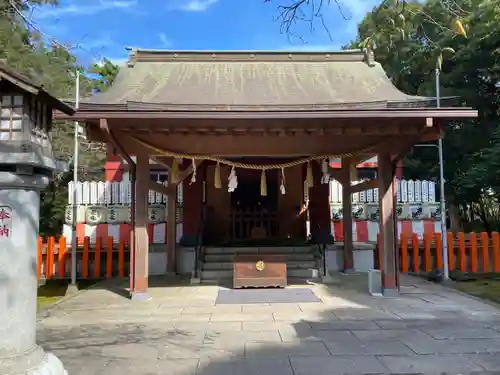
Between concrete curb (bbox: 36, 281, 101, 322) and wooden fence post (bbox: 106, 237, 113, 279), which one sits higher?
wooden fence post (bbox: 106, 237, 113, 279)

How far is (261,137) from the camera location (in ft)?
26.3

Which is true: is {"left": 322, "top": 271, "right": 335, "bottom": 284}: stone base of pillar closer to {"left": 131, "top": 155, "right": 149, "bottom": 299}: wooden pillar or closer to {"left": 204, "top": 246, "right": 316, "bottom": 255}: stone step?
{"left": 204, "top": 246, "right": 316, "bottom": 255}: stone step

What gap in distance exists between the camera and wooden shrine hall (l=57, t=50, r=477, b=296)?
6.92m

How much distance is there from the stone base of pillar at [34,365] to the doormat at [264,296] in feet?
12.9

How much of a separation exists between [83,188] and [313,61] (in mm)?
8020

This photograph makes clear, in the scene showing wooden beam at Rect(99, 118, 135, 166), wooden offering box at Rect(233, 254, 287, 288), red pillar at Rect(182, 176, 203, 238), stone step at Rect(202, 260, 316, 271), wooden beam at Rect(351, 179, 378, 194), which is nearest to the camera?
wooden beam at Rect(99, 118, 135, 166)

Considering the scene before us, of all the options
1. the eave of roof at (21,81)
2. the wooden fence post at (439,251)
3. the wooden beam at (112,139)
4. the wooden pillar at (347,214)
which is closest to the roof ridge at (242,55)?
the wooden pillar at (347,214)

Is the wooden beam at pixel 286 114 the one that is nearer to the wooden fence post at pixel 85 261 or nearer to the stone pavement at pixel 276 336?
the stone pavement at pixel 276 336

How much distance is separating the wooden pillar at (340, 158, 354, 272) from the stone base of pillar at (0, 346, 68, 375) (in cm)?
813

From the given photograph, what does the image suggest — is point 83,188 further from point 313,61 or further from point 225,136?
point 313,61

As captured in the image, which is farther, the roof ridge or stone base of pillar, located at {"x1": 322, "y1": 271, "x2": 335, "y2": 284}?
the roof ridge

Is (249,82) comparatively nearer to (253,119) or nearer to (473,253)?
(253,119)

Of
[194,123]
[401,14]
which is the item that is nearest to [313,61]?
[194,123]

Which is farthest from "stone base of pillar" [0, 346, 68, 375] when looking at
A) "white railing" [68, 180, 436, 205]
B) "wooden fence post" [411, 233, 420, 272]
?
"wooden fence post" [411, 233, 420, 272]
